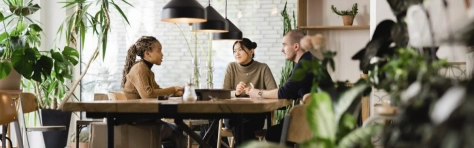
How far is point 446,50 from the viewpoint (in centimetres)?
536

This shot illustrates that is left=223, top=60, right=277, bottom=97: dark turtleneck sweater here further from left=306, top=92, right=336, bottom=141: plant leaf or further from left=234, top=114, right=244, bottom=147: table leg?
left=306, top=92, right=336, bottom=141: plant leaf

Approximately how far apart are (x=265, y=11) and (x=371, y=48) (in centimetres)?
634

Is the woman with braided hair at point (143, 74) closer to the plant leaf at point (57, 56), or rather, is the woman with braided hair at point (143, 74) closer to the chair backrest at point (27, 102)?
the chair backrest at point (27, 102)

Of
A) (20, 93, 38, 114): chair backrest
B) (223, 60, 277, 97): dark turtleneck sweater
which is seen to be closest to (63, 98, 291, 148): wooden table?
(20, 93, 38, 114): chair backrest

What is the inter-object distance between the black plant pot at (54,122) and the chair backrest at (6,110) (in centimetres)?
300

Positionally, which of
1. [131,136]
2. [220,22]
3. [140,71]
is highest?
[220,22]

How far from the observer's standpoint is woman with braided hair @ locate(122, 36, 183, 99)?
5.57m

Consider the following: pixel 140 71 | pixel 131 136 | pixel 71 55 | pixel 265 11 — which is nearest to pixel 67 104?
pixel 131 136

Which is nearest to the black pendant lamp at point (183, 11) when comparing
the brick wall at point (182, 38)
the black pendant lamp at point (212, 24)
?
the black pendant lamp at point (212, 24)

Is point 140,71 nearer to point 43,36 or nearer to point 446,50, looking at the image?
point 446,50

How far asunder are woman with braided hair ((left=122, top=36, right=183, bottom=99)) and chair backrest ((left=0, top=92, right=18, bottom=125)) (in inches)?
45.4

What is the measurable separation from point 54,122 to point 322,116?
6.36 meters

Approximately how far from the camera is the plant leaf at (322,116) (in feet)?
5.50

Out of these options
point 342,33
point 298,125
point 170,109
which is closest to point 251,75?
point 342,33
